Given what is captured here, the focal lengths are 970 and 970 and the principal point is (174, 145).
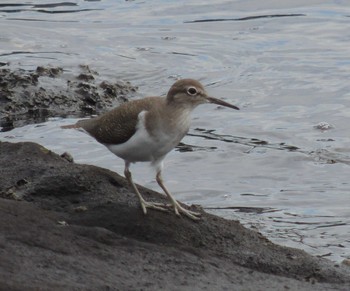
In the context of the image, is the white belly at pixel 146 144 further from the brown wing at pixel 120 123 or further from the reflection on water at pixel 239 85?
the reflection on water at pixel 239 85

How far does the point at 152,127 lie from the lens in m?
6.53

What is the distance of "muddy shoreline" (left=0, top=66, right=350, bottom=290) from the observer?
5.24 meters

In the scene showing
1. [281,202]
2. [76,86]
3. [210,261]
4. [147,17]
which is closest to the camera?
[210,261]

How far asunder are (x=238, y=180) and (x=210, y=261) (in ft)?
13.9

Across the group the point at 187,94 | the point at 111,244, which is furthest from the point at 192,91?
the point at 111,244

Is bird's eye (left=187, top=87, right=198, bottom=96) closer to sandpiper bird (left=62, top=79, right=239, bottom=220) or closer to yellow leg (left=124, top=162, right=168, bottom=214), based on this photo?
sandpiper bird (left=62, top=79, right=239, bottom=220)

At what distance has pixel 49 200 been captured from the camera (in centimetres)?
665

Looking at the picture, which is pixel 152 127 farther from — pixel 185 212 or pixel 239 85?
pixel 239 85

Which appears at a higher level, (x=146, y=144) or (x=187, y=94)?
(x=187, y=94)

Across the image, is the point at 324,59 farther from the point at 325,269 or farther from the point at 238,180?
the point at 325,269

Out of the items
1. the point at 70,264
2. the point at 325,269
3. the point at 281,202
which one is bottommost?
the point at 281,202

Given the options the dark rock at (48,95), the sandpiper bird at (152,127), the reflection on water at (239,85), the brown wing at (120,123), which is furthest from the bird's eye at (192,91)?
the dark rock at (48,95)

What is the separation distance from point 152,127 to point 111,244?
1053 mm

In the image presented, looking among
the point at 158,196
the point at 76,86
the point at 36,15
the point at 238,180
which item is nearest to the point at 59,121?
the point at 76,86
